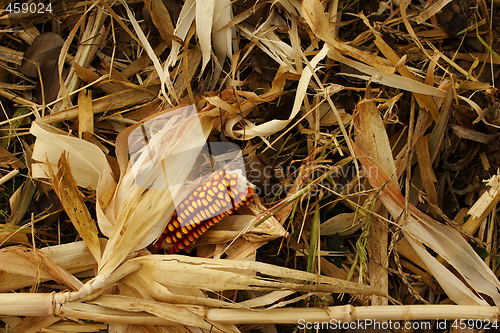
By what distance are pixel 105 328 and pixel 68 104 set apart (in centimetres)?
134

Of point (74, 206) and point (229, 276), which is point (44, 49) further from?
point (229, 276)

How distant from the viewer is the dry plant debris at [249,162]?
1.72 meters

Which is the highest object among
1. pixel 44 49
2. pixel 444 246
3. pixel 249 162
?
pixel 44 49

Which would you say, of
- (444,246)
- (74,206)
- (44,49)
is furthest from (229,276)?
A: (44,49)

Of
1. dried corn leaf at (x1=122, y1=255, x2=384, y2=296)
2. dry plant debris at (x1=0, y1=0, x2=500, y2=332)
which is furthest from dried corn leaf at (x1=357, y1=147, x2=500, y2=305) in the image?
dried corn leaf at (x1=122, y1=255, x2=384, y2=296)

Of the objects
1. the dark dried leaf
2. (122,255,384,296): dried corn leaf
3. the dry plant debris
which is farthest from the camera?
the dark dried leaf

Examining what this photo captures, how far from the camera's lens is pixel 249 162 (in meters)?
1.94

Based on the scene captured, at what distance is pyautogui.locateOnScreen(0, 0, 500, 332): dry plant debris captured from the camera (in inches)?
67.7

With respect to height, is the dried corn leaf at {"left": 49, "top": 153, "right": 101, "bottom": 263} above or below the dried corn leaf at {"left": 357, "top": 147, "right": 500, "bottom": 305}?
above

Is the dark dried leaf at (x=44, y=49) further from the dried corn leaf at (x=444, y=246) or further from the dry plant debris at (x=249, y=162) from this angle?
the dried corn leaf at (x=444, y=246)

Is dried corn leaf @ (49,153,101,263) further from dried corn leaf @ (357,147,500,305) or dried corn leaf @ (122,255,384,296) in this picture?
dried corn leaf @ (357,147,500,305)

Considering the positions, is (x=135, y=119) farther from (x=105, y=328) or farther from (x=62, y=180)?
(x=105, y=328)

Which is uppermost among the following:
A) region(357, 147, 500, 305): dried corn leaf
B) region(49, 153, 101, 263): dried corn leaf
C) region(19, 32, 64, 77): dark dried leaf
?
region(19, 32, 64, 77): dark dried leaf

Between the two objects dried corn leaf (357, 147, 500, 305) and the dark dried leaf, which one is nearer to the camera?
dried corn leaf (357, 147, 500, 305)
